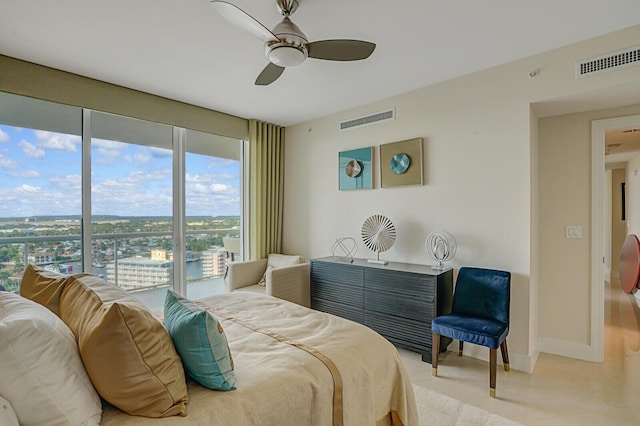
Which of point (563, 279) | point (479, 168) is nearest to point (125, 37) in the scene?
point (479, 168)

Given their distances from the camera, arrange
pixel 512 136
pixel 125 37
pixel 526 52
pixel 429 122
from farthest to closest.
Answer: pixel 429 122
pixel 512 136
pixel 526 52
pixel 125 37

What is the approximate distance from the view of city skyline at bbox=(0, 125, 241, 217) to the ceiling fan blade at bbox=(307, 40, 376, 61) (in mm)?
2526

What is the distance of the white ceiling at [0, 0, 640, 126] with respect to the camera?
6.68ft

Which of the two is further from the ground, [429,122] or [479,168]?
[429,122]

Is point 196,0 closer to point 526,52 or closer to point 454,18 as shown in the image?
point 454,18

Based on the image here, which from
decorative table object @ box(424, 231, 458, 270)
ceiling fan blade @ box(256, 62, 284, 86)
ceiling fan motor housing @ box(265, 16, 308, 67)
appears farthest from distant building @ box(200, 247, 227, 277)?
ceiling fan motor housing @ box(265, 16, 308, 67)

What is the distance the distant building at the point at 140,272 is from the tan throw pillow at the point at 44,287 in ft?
6.42

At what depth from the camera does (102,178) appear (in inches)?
132

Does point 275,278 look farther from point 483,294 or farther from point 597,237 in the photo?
point 597,237

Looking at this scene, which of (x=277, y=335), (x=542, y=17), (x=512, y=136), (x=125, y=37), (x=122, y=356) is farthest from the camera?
(x=512, y=136)

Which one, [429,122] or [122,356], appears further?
[429,122]

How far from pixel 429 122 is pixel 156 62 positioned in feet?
8.45

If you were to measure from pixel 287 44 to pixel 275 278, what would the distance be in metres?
2.32

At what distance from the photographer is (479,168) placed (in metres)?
2.99
